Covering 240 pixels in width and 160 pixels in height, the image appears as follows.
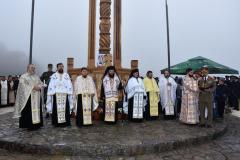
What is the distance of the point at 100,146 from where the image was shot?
586 centimetres

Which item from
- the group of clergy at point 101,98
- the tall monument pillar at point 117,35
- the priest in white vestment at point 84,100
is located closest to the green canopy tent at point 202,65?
the group of clergy at point 101,98

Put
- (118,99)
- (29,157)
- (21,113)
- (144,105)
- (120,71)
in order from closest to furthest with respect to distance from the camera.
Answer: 1. (29,157)
2. (21,113)
3. (118,99)
4. (144,105)
5. (120,71)

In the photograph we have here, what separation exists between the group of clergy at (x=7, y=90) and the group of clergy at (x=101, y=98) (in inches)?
344

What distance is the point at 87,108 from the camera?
7.97 metres

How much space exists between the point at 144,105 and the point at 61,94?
265cm

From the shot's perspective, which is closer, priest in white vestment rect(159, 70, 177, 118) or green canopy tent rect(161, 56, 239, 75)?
priest in white vestment rect(159, 70, 177, 118)

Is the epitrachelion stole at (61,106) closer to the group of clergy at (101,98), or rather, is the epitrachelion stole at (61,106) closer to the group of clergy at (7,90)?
the group of clergy at (101,98)

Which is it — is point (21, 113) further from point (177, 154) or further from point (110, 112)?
point (177, 154)

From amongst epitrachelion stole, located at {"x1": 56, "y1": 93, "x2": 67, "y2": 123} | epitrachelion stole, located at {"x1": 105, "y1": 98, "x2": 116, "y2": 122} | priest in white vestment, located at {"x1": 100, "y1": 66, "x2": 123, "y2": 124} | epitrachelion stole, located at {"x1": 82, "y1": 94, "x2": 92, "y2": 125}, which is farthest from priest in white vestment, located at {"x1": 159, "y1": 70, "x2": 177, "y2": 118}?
epitrachelion stole, located at {"x1": 56, "y1": 93, "x2": 67, "y2": 123}

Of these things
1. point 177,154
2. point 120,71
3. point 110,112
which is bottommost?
point 177,154

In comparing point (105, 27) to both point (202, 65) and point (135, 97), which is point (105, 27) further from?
point (202, 65)

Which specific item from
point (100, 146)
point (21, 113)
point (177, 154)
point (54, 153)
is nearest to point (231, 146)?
point (177, 154)

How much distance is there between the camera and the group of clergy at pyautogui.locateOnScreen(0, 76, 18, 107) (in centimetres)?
1622

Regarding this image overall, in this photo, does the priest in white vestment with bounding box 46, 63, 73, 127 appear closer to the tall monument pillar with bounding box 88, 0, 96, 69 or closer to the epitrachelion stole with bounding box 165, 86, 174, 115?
the tall monument pillar with bounding box 88, 0, 96, 69
